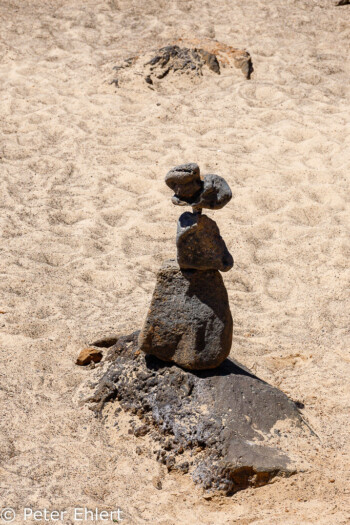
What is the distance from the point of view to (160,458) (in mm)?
3633

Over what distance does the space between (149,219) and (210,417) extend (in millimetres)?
3090

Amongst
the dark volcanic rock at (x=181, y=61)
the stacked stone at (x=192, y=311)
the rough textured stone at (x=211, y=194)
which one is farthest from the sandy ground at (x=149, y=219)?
the rough textured stone at (x=211, y=194)

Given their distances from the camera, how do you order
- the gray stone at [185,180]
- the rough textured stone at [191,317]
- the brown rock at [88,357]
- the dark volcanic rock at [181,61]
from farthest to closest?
the dark volcanic rock at [181,61] → the brown rock at [88,357] → the rough textured stone at [191,317] → the gray stone at [185,180]

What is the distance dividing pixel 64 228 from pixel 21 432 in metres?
2.85

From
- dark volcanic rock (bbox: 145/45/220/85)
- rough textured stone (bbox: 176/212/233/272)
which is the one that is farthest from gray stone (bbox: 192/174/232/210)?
dark volcanic rock (bbox: 145/45/220/85)

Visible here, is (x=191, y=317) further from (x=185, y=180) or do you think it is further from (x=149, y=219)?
(x=149, y=219)

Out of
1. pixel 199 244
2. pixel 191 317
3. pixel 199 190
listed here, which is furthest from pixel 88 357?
pixel 199 190

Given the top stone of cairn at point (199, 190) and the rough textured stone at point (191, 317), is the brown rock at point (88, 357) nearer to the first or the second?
the rough textured stone at point (191, 317)

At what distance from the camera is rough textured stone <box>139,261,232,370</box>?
381 centimetres

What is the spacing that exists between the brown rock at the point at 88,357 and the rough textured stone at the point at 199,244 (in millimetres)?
1132

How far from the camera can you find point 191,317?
383 centimetres

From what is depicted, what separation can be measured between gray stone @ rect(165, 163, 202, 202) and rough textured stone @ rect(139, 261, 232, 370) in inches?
19.5

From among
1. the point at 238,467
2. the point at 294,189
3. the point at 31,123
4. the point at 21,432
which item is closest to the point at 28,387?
the point at 21,432

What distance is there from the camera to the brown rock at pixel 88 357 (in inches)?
175
